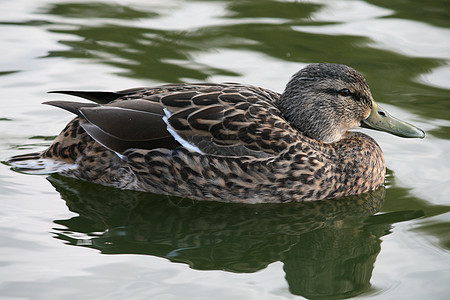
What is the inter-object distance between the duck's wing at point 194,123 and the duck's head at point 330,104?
0.25 meters

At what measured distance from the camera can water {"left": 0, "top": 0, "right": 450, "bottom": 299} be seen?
6199 millimetres

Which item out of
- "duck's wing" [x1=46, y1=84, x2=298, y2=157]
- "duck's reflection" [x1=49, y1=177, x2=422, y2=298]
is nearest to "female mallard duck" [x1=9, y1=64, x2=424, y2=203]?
"duck's wing" [x1=46, y1=84, x2=298, y2=157]

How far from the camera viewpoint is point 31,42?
10719 millimetres

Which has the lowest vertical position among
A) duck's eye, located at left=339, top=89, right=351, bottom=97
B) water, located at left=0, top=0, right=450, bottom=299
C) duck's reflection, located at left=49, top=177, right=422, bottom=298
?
duck's reflection, located at left=49, top=177, right=422, bottom=298

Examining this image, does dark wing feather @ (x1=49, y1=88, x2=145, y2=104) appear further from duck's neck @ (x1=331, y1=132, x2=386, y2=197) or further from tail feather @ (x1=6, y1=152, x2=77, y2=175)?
duck's neck @ (x1=331, y1=132, x2=386, y2=197)

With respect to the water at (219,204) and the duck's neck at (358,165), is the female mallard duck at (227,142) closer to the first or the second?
the duck's neck at (358,165)

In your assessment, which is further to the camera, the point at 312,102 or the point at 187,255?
the point at 312,102

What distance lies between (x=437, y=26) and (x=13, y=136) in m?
6.13

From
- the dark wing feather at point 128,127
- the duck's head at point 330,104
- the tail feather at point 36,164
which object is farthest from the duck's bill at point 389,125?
the tail feather at point 36,164

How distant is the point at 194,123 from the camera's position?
24.5 ft

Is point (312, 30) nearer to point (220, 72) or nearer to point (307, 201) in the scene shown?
point (220, 72)

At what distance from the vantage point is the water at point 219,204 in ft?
20.3

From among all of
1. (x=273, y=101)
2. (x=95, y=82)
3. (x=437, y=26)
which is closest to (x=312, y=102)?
(x=273, y=101)

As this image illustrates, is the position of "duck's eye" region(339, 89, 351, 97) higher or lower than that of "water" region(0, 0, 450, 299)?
higher
